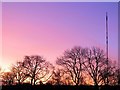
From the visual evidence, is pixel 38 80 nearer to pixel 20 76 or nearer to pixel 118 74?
pixel 20 76

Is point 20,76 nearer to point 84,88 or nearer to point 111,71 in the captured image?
point 111,71

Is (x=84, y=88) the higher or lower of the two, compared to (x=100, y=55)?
lower

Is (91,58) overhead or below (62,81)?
overhead

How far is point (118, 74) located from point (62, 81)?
9608mm

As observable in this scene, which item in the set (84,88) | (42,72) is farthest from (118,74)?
(84,88)

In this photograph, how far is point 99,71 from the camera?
56.9 m

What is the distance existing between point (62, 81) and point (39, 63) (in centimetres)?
532

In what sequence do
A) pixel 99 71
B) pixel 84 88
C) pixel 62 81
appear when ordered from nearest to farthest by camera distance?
1. pixel 84 88
2. pixel 99 71
3. pixel 62 81

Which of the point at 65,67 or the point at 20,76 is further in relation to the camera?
the point at 20,76

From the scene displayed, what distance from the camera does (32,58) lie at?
62312 millimetres

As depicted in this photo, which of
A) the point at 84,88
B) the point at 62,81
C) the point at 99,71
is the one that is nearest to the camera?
the point at 84,88

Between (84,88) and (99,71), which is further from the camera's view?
(99,71)

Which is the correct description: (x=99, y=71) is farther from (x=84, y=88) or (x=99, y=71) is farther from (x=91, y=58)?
(x=84, y=88)

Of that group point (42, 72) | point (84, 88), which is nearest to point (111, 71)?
point (42, 72)
